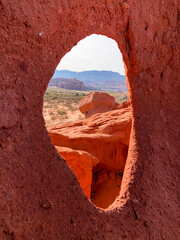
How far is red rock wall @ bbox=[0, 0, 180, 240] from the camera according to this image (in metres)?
1.32

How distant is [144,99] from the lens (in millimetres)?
2541

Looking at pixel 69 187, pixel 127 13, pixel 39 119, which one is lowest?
pixel 69 187

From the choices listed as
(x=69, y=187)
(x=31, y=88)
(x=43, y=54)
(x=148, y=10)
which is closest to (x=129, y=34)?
(x=148, y=10)

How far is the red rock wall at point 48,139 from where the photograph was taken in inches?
52.0

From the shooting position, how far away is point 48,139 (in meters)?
1.52

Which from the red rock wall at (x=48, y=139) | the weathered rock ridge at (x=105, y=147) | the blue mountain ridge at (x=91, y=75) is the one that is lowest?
the weathered rock ridge at (x=105, y=147)

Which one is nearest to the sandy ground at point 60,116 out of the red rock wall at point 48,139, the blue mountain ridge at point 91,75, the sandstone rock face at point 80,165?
the sandstone rock face at point 80,165

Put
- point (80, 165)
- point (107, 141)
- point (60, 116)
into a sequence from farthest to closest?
point (60, 116) < point (107, 141) < point (80, 165)

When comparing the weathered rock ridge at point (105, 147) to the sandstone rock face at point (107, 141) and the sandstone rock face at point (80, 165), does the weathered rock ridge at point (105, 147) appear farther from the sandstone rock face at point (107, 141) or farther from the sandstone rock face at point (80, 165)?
the sandstone rock face at point (80, 165)

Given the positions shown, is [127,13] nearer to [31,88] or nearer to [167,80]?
[167,80]

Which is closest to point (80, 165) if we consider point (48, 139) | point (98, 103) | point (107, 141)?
point (107, 141)

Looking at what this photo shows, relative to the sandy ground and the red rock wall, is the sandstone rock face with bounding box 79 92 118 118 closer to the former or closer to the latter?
the sandy ground

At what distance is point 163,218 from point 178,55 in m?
2.25

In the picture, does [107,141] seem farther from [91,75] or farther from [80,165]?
[91,75]
